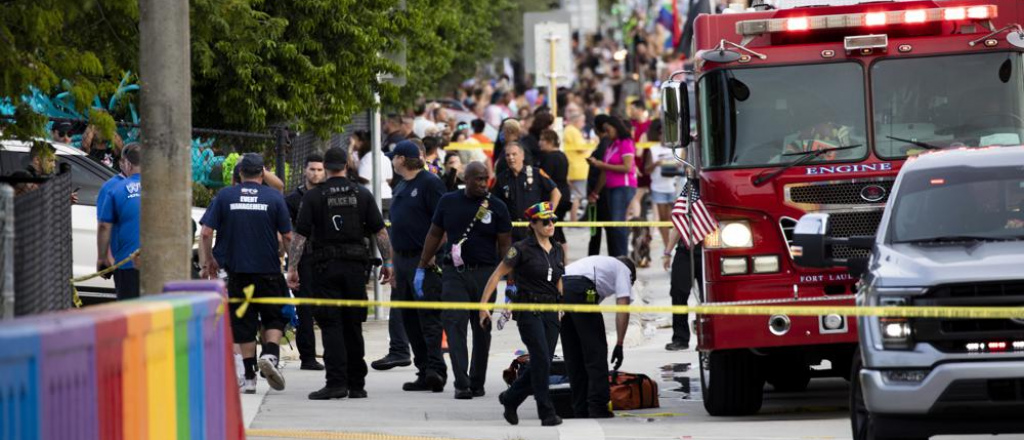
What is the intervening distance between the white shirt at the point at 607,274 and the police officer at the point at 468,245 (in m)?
0.92

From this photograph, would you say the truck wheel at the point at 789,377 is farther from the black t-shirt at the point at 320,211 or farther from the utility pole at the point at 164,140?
the utility pole at the point at 164,140

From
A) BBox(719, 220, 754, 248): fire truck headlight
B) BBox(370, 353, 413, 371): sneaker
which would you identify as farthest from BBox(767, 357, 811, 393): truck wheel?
BBox(370, 353, 413, 371): sneaker

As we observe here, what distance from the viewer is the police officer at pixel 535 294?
12.2 meters

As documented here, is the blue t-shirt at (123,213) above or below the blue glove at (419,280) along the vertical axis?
above

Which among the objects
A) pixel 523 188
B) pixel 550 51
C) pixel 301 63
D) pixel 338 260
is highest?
pixel 550 51

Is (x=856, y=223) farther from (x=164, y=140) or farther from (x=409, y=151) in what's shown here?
(x=164, y=140)

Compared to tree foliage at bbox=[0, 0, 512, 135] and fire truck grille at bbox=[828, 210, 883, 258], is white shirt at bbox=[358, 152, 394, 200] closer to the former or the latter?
tree foliage at bbox=[0, 0, 512, 135]

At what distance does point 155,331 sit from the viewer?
271 inches

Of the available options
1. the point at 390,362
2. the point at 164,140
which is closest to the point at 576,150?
the point at 390,362

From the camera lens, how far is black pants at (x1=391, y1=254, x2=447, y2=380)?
14297 mm

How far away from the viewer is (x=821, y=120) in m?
12.1

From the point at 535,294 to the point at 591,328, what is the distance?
53 cm

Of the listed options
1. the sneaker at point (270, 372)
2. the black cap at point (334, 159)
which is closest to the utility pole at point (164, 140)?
the sneaker at point (270, 372)

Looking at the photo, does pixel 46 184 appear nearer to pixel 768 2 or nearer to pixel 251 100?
pixel 768 2
